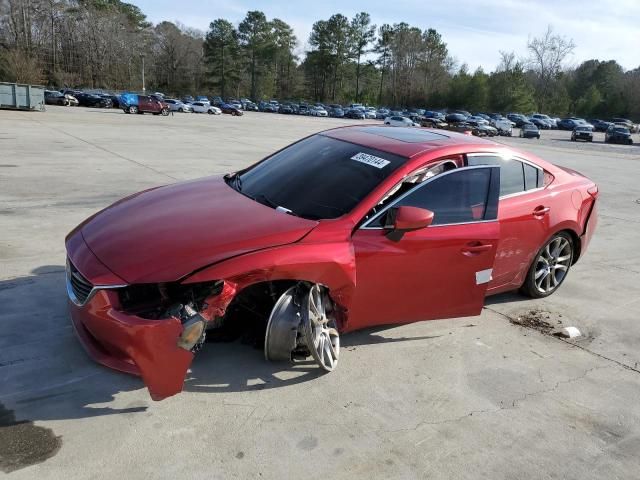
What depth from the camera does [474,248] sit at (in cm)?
391

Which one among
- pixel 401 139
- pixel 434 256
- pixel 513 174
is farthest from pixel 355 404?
pixel 513 174

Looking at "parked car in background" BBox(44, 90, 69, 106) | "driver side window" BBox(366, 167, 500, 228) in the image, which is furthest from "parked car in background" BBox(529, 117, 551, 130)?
"driver side window" BBox(366, 167, 500, 228)

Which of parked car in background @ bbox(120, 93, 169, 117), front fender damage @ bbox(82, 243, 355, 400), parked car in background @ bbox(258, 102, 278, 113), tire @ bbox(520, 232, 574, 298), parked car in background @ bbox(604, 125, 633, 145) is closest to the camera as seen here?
front fender damage @ bbox(82, 243, 355, 400)

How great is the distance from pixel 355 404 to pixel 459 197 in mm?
1760

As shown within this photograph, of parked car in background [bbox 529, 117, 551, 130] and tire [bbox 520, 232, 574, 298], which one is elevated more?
parked car in background [bbox 529, 117, 551, 130]

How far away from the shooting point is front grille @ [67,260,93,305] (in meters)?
3.11

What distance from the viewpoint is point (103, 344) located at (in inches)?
123

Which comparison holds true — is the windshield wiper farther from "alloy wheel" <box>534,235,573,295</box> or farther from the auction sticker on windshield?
"alloy wheel" <box>534,235,573,295</box>

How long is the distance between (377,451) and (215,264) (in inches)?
53.9

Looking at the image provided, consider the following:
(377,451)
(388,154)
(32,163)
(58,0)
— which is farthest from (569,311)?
(58,0)

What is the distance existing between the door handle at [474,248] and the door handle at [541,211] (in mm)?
998

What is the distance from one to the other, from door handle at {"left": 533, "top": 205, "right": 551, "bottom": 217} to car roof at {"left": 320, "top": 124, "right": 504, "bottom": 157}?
0.66m

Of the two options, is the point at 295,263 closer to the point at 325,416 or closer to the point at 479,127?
the point at 325,416

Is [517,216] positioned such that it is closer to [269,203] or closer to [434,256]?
[434,256]
